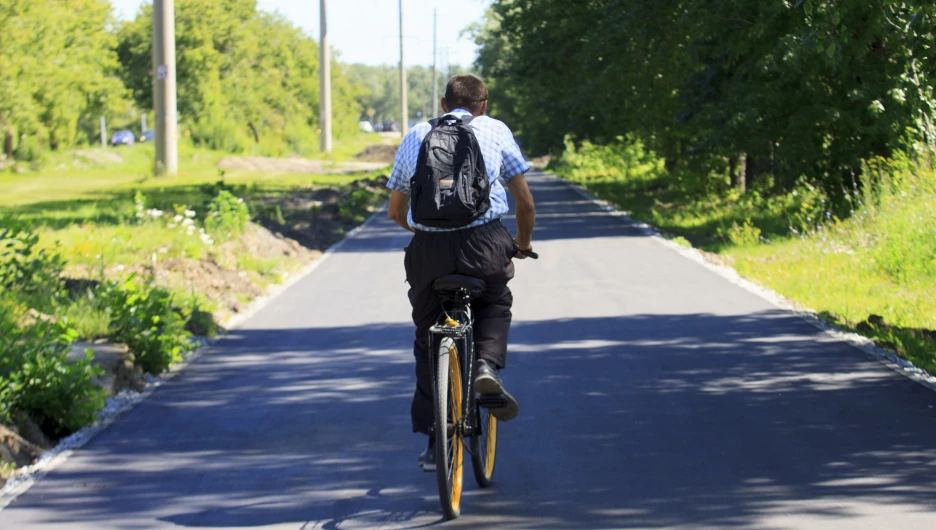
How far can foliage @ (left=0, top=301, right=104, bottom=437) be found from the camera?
7059mm

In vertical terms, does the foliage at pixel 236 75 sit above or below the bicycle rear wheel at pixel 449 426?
above

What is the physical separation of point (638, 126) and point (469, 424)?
2528cm

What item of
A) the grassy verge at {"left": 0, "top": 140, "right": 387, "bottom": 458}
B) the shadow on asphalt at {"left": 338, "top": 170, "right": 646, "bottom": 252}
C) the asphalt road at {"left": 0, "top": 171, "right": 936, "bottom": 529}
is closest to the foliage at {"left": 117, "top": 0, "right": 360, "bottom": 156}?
the grassy verge at {"left": 0, "top": 140, "right": 387, "bottom": 458}

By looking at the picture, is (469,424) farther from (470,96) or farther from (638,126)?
(638,126)

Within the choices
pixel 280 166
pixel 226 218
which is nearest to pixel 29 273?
pixel 226 218

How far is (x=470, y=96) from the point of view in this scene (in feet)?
18.3

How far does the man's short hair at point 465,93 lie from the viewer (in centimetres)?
556

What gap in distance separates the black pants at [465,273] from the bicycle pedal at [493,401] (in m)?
0.17

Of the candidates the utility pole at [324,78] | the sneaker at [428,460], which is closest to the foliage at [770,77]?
the sneaker at [428,460]

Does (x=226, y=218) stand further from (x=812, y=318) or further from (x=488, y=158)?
(x=488, y=158)

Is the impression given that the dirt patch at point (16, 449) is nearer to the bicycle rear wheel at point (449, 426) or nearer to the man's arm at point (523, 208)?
the bicycle rear wheel at point (449, 426)

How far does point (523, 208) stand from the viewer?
5.69 m

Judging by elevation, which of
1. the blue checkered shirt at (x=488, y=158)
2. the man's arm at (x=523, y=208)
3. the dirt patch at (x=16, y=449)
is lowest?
the dirt patch at (x=16, y=449)

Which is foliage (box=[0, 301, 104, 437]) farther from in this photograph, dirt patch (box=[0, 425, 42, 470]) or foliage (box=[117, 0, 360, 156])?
foliage (box=[117, 0, 360, 156])
